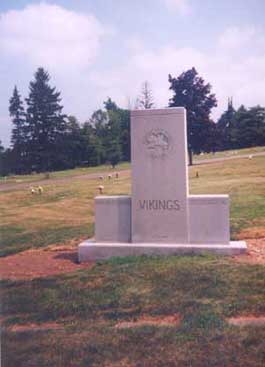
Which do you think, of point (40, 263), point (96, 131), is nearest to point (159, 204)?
point (40, 263)

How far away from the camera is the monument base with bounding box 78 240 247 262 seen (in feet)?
24.7

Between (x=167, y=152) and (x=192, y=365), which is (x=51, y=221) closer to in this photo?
(x=167, y=152)

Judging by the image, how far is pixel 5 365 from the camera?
3.88 metres

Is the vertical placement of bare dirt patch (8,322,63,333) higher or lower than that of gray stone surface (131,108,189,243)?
lower

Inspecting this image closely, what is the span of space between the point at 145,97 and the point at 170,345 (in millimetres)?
33618

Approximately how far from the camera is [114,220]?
27.0 feet

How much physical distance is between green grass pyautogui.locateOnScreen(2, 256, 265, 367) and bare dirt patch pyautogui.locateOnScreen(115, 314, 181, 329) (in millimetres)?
69

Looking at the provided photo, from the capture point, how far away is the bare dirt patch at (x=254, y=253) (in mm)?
7134

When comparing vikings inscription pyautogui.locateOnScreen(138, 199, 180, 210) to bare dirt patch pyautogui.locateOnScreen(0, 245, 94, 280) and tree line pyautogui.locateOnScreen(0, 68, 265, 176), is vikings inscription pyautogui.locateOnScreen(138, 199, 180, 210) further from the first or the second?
tree line pyautogui.locateOnScreen(0, 68, 265, 176)

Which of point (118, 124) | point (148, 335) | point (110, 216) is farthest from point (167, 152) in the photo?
point (118, 124)

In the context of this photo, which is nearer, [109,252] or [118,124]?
[109,252]

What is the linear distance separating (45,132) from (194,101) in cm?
1412

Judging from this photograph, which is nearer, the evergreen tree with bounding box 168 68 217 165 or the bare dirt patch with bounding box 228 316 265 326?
the bare dirt patch with bounding box 228 316 265 326

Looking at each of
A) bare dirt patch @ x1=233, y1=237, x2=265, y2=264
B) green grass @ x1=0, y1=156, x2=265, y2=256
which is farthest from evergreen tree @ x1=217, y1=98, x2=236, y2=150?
bare dirt patch @ x1=233, y1=237, x2=265, y2=264
